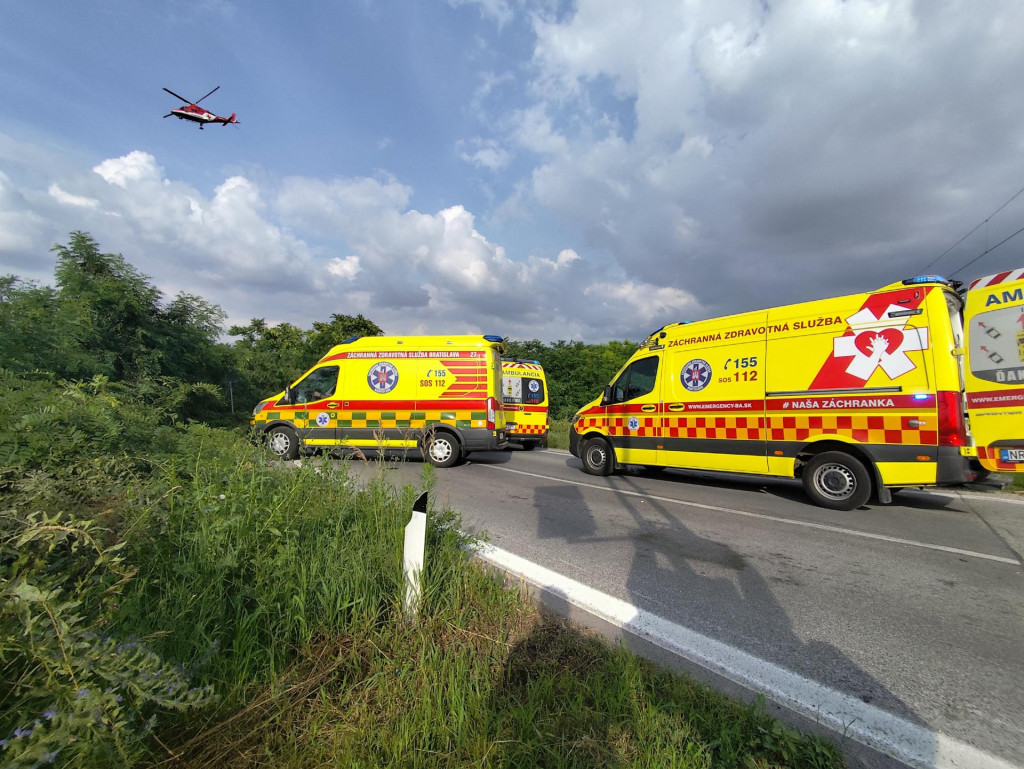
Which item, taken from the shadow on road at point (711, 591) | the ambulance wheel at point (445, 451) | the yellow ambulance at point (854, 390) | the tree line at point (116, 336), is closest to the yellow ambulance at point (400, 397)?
the ambulance wheel at point (445, 451)

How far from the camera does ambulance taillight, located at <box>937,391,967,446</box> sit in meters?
5.25

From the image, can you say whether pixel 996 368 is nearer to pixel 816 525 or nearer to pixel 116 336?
pixel 816 525

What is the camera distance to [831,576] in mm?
3768

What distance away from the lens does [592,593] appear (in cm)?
334

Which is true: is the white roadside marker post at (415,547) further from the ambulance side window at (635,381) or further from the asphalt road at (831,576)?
the ambulance side window at (635,381)

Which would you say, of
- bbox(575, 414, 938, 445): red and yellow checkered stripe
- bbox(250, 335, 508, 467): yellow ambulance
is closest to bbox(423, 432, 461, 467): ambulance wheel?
bbox(250, 335, 508, 467): yellow ambulance

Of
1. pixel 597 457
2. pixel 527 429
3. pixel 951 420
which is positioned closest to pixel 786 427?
pixel 951 420

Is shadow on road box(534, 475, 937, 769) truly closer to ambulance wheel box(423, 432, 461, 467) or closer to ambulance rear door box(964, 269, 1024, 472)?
ambulance rear door box(964, 269, 1024, 472)

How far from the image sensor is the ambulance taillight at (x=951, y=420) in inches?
207

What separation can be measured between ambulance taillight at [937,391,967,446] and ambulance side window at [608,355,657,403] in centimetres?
372

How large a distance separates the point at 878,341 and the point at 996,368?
1118 millimetres

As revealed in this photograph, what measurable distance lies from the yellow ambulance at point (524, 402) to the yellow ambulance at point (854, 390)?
5.50 m

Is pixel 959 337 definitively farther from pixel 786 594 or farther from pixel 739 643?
pixel 739 643

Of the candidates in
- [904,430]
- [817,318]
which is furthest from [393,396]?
[904,430]
